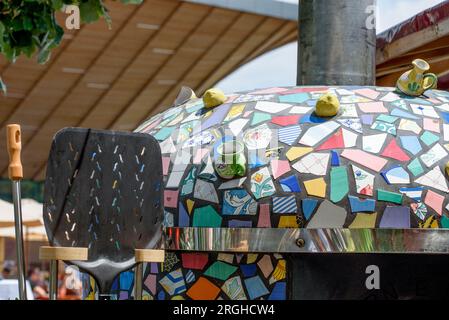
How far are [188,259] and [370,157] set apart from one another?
3.34 feet

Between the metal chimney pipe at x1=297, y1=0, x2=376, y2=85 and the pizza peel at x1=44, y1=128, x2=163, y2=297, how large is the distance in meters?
2.19

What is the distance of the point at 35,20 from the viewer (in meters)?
5.51

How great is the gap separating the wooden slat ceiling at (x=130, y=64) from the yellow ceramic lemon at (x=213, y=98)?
922 inches

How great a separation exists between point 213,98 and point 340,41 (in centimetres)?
81

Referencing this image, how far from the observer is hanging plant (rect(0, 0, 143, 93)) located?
17.9 feet

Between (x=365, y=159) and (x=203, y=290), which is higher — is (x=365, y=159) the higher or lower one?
the higher one

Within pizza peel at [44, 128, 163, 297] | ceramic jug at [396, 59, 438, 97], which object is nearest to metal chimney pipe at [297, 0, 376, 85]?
ceramic jug at [396, 59, 438, 97]

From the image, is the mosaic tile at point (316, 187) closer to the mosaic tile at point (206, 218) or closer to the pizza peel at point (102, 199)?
the mosaic tile at point (206, 218)

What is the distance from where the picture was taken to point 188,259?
5090 millimetres

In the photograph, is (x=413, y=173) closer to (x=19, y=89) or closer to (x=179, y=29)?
(x=179, y=29)

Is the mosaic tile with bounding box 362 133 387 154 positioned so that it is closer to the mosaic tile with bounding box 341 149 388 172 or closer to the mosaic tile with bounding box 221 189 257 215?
the mosaic tile with bounding box 341 149 388 172

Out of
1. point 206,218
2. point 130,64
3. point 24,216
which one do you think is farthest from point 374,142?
point 130,64

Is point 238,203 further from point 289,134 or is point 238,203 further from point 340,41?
point 340,41
